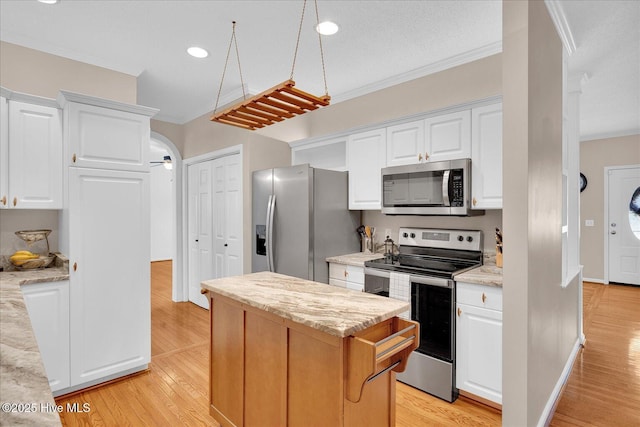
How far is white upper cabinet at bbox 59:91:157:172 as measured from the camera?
2.52m

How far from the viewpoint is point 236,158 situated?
4164 millimetres

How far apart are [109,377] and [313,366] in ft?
7.07

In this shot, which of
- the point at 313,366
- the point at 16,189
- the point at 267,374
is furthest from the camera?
the point at 16,189

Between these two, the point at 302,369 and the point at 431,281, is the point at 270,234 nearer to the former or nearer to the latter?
the point at 431,281

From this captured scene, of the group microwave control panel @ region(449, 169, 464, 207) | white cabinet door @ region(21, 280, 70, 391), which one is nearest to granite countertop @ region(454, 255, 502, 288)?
microwave control panel @ region(449, 169, 464, 207)

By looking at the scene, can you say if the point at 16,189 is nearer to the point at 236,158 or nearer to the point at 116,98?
the point at 116,98

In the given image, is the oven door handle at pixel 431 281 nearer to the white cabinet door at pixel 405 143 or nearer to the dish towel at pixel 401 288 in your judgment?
the dish towel at pixel 401 288

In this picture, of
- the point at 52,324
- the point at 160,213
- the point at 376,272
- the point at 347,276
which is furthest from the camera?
the point at 160,213

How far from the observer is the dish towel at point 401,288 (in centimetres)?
267

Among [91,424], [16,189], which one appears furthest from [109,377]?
[16,189]

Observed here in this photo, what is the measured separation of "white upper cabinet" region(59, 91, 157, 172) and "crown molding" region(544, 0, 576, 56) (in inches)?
118

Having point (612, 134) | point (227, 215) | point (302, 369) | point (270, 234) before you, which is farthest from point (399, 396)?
point (612, 134)

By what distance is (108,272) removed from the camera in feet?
8.80

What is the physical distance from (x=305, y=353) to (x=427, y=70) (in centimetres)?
293
